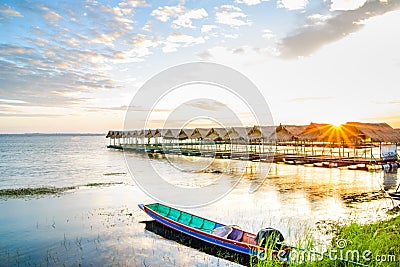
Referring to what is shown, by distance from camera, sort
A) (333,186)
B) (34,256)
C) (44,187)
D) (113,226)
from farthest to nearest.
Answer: (44,187)
(333,186)
(113,226)
(34,256)

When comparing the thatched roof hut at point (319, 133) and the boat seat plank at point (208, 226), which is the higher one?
the thatched roof hut at point (319, 133)

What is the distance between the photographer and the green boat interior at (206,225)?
289 inches

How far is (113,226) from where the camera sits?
32.5 feet

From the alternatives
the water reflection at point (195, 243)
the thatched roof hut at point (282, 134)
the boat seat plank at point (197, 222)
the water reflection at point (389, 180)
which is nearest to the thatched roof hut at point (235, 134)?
the thatched roof hut at point (282, 134)

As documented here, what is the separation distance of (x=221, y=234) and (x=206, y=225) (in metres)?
1.09

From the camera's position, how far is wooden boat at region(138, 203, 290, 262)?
20.8ft

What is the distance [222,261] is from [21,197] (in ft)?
38.0

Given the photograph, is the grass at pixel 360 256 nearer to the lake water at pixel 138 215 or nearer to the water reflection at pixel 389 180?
the lake water at pixel 138 215

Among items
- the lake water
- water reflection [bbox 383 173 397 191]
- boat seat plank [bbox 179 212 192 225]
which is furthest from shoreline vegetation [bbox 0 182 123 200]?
water reflection [bbox 383 173 397 191]

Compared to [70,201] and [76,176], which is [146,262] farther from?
[76,176]

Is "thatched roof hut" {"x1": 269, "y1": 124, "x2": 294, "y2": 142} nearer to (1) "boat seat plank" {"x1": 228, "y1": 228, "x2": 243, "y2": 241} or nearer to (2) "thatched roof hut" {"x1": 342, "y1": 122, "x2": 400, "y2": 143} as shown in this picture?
(2) "thatched roof hut" {"x1": 342, "y1": 122, "x2": 400, "y2": 143}

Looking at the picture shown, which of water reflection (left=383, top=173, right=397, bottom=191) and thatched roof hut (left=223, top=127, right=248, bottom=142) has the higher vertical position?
thatched roof hut (left=223, top=127, right=248, bottom=142)

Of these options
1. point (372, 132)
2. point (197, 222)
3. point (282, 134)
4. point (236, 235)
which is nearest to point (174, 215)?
point (197, 222)

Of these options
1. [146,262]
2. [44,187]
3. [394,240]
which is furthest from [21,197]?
[394,240]
